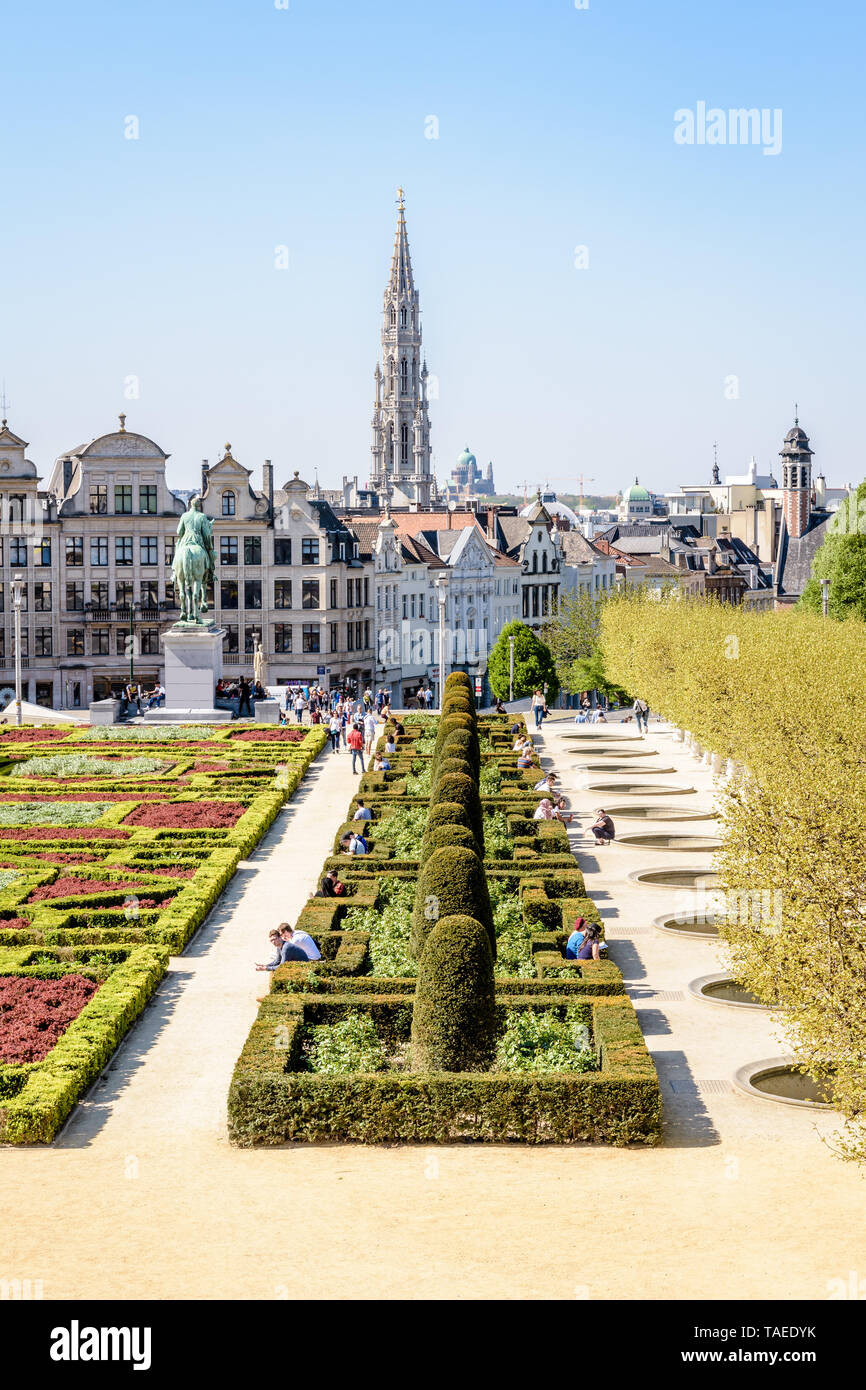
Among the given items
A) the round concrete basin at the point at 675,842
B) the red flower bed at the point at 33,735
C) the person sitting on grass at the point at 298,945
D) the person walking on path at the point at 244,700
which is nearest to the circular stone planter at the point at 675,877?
the round concrete basin at the point at 675,842

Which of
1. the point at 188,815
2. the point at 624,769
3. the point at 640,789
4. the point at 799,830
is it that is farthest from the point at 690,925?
the point at 624,769

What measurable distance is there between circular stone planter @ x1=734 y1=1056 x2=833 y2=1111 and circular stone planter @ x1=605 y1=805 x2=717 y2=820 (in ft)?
72.8

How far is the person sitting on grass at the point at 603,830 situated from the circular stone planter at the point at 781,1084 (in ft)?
55.9

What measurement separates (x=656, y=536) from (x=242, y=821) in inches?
4679

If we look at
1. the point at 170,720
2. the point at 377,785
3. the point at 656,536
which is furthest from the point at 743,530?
the point at 377,785

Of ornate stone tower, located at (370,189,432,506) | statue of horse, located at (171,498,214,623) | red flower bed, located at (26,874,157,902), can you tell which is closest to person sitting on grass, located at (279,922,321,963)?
red flower bed, located at (26,874,157,902)

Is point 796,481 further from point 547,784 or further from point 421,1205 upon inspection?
point 421,1205

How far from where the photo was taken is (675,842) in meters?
→ 41.6

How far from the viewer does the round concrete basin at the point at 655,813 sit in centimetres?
4572

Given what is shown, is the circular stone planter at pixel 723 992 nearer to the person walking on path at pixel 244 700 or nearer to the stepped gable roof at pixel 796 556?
the person walking on path at pixel 244 700

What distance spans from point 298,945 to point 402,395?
153 metres

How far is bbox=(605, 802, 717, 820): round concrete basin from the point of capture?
45719 mm

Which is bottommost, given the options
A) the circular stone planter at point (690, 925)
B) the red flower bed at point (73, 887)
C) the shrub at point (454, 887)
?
the circular stone planter at point (690, 925)
